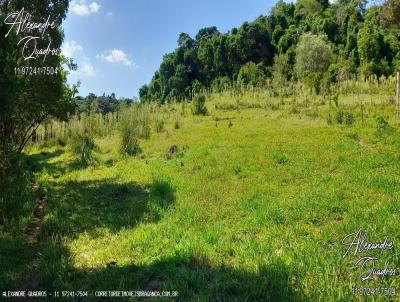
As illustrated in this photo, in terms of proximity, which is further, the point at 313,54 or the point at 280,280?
the point at 313,54

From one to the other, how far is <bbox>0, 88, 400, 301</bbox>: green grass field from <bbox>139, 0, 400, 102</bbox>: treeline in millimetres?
25878

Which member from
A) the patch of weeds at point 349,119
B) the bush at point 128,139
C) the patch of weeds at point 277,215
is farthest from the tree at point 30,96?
the patch of weeds at point 349,119

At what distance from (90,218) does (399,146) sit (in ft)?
29.5

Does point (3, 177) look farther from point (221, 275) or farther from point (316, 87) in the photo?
point (316, 87)

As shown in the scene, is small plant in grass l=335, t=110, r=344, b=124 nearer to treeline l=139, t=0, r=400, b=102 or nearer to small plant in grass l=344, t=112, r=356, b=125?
small plant in grass l=344, t=112, r=356, b=125

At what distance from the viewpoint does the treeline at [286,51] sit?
4281cm

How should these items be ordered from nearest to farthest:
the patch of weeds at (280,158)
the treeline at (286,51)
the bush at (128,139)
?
the patch of weeds at (280,158) < the bush at (128,139) < the treeline at (286,51)

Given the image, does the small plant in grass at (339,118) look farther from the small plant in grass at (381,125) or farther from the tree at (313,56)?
the tree at (313,56)

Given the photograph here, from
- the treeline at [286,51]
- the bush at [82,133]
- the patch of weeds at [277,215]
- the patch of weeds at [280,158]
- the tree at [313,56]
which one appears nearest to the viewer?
the patch of weeds at [277,215]

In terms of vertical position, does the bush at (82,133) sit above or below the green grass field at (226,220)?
above

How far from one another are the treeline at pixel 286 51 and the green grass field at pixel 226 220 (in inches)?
1019

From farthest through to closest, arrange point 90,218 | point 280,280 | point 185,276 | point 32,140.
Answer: point 32,140
point 90,218
point 185,276
point 280,280

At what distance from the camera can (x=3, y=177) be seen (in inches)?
287

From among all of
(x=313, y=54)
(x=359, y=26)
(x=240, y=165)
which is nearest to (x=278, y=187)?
(x=240, y=165)
